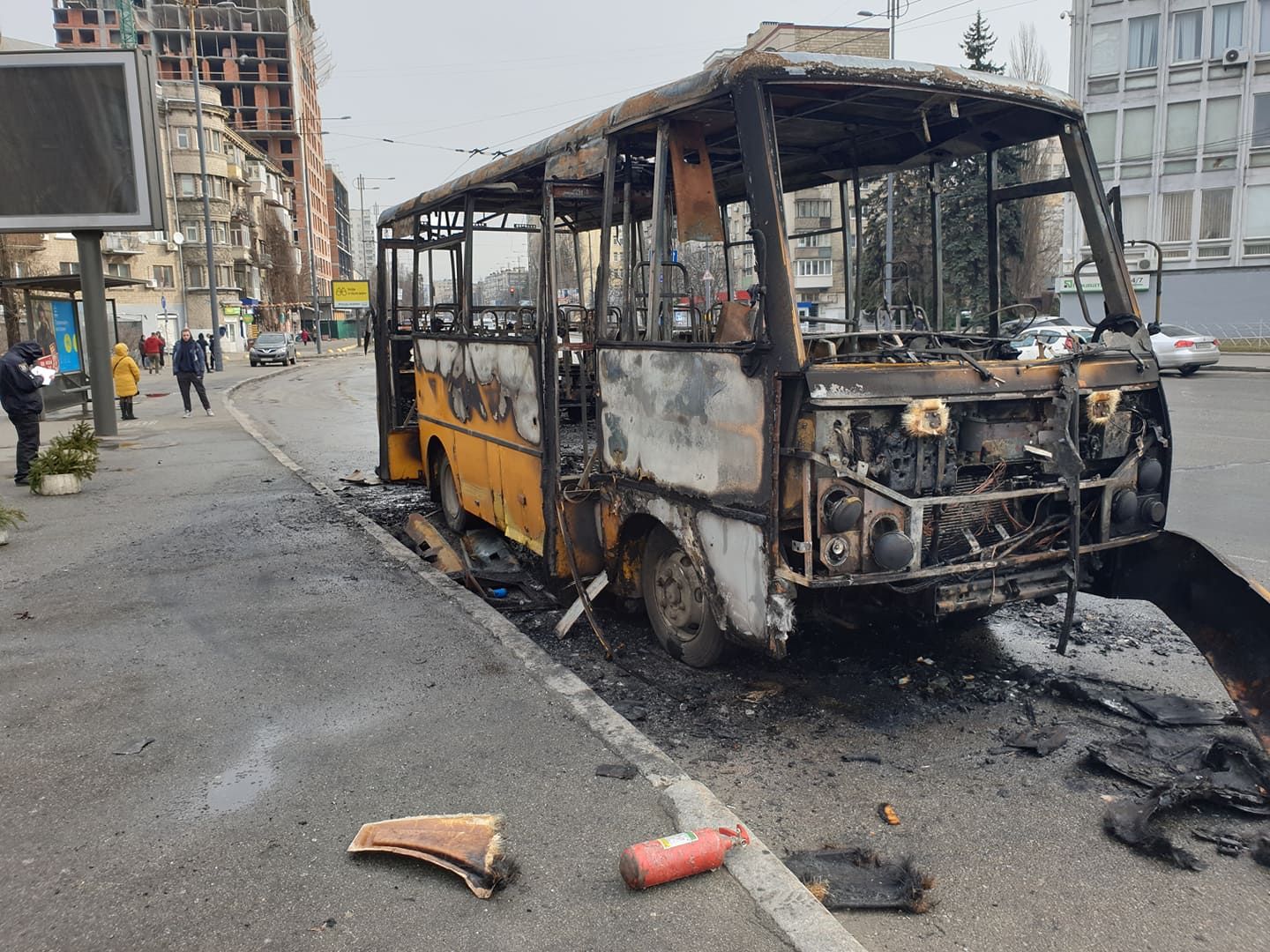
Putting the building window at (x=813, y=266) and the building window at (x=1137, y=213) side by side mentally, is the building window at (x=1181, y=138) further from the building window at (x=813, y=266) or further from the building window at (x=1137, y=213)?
the building window at (x=813, y=266)

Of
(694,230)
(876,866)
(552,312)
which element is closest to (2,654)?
(552,312)

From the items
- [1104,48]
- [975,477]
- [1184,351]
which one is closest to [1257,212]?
[1104,48]

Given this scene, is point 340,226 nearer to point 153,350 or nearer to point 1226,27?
point 153,350

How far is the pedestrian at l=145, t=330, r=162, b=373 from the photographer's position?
1470 inches

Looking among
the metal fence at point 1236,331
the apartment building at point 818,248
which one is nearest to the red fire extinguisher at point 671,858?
the apartment building at point 818,248

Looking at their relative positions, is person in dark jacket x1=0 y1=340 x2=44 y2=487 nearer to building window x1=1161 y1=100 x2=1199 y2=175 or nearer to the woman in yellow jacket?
the woman in yellow jacket

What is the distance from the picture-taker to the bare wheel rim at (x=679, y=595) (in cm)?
491

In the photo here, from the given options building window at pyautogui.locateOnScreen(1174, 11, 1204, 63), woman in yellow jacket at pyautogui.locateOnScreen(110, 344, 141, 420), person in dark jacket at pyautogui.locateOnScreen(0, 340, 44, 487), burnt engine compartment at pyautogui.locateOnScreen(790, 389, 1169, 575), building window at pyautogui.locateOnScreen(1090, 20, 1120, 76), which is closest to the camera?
burnt engine compartment at pyautogui.locateOnScreen(790, 389, 1169, 575)

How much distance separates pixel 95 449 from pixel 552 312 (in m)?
7.86

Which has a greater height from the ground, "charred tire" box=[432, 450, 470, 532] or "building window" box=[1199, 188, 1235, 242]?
"building window" box=[1199, 188, 1235, 242]

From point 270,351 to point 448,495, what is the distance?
125ft

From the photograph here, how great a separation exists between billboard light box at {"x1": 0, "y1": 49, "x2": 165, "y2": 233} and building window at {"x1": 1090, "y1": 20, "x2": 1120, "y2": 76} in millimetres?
36717

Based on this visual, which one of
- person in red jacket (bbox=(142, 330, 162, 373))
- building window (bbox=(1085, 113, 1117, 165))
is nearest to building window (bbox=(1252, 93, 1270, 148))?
building window (bbox=(1085, 113, 1117, 165))

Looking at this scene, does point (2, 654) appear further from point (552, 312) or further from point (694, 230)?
point (694, 230)
